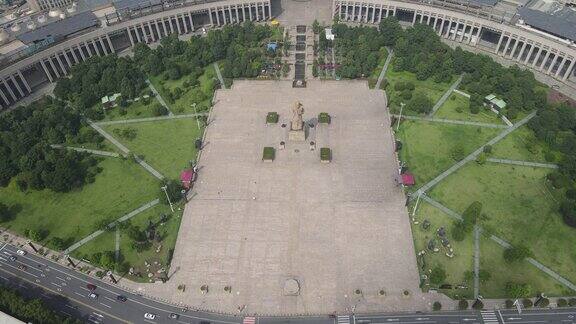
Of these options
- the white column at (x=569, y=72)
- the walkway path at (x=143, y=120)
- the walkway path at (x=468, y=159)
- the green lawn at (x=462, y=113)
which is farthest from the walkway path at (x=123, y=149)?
the white column at (x=569, y=72)

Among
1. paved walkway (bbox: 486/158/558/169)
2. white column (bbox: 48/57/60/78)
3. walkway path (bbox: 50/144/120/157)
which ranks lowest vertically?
paved walkway (bbox: 486/158/558/169)

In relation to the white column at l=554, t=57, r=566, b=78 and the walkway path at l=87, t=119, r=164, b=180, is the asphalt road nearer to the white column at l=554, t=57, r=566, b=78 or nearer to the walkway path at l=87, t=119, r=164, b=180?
the walkway path at l=87, t=119, r=164, b=180

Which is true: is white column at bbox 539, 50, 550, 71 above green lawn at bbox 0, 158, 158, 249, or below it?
above

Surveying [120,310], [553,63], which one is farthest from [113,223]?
[553,63]

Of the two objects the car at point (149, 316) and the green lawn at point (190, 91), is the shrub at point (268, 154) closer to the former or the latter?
the green lawn at point (190, 91)

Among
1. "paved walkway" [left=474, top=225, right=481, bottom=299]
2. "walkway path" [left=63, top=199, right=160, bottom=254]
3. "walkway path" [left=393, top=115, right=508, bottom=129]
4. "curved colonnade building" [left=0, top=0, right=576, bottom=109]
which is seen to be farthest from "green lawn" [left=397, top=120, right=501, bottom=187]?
"walkway path" [left=63, top=199, right=160, bottom=254]

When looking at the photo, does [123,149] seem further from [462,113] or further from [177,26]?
[462,113]
